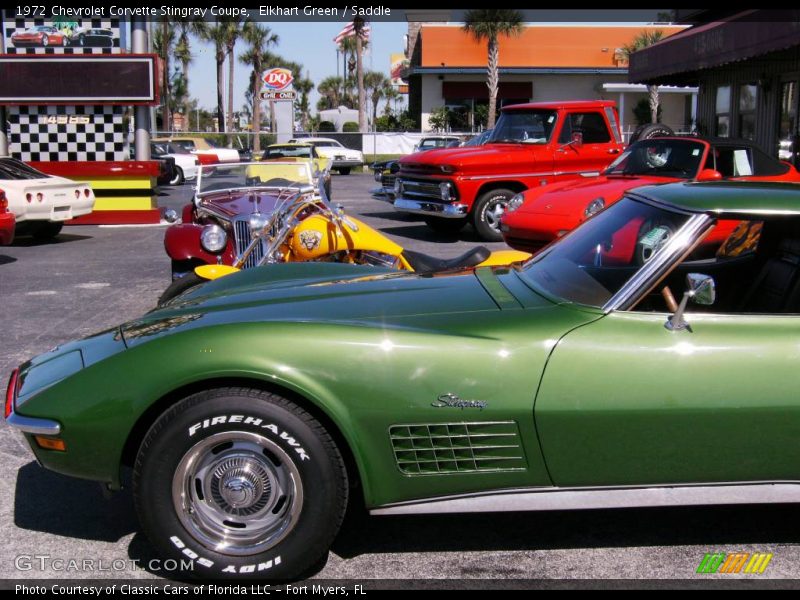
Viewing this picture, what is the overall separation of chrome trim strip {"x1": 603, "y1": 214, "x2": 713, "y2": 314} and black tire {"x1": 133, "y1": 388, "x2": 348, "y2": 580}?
112 cm

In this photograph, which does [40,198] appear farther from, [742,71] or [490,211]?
[742,71]

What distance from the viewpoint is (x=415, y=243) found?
12758 mm

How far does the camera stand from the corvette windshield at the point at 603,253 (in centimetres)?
329

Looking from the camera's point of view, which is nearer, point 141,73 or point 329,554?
point 329,554

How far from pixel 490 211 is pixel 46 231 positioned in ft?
22.1

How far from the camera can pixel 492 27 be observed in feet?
134

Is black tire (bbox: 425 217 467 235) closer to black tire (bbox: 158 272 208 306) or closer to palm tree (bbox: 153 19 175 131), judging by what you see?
black tire (bbox: 158 272 208 306)

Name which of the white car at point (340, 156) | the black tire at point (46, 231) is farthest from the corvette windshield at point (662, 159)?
the white car at point (340, 156)

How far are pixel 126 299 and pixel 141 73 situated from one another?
332 inches

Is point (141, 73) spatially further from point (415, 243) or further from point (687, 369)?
point (687, 369)

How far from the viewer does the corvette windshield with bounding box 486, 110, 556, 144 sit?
12.8 meters

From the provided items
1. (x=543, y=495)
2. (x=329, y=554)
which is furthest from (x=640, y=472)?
(x=329, y=554)

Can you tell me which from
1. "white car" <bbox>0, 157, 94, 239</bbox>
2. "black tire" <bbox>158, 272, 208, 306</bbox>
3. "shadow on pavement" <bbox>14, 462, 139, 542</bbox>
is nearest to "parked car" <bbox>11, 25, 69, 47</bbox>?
"white car" <bbox>0, 157, 94, 239</bbox>

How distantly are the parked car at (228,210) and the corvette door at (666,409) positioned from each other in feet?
14.0
